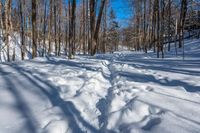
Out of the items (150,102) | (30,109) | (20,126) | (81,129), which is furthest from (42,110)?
(150,102)

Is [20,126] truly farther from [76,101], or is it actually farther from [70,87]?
[70,87]

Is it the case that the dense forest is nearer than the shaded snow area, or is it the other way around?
the shaded snow area

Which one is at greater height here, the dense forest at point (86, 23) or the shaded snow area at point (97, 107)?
the dense forest at point (86, 23)

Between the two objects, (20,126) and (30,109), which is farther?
(30,109)

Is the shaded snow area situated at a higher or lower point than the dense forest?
lower

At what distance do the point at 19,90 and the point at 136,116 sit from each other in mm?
2670

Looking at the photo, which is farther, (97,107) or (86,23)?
(86,23)

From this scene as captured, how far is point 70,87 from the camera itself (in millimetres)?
5984

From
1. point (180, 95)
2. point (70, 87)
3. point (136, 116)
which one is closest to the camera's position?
point (136, 116)

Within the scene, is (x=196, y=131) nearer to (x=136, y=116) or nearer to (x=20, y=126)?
(x=136, y=116)

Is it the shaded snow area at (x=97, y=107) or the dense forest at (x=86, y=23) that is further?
the dense forest at (x=86, y=23)

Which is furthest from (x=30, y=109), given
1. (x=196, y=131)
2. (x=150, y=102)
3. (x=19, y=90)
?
(x=196, y=131)

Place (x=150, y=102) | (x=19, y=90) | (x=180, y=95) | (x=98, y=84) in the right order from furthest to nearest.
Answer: (x=98, y=84), (x=19, y=90), (x=180, y=95), (x=150, y=102)

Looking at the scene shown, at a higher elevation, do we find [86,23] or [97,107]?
[86,23]
